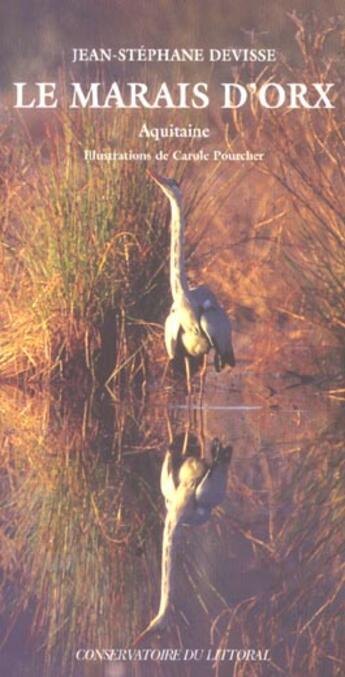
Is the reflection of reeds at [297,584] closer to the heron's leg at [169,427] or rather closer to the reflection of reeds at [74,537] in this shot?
the reflection of reeds at [74,537]

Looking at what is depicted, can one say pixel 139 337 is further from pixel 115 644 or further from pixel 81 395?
pixel 115 644

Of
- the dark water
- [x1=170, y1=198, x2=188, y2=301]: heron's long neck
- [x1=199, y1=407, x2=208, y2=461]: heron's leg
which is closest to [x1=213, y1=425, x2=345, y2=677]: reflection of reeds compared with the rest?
the dark water

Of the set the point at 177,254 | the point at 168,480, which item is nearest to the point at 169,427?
the point at 177,254

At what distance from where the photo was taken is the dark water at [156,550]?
3.20 metres

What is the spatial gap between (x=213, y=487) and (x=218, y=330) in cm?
203

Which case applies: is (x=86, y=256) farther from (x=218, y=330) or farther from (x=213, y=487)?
(x=213, y=487)

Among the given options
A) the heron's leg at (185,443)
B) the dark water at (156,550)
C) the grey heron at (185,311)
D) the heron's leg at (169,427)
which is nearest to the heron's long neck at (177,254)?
the grey heron at (185,311)

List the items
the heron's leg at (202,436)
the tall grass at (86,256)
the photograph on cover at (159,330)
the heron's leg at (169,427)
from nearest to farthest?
1. the photograph on cover at (159,330)
2. the heron's leg at (202,436)
3. the heron's leg at (169,427)
4. the tall grass at (86,256)

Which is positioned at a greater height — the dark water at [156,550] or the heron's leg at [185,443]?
the heron's leg at [185,443]

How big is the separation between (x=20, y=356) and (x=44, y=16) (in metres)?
1.55

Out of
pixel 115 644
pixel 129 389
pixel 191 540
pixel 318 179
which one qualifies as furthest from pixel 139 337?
pixel 115 644

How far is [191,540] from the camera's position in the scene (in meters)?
3.87

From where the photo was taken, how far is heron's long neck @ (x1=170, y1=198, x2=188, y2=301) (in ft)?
21.5

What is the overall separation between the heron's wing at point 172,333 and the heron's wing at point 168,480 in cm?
144
